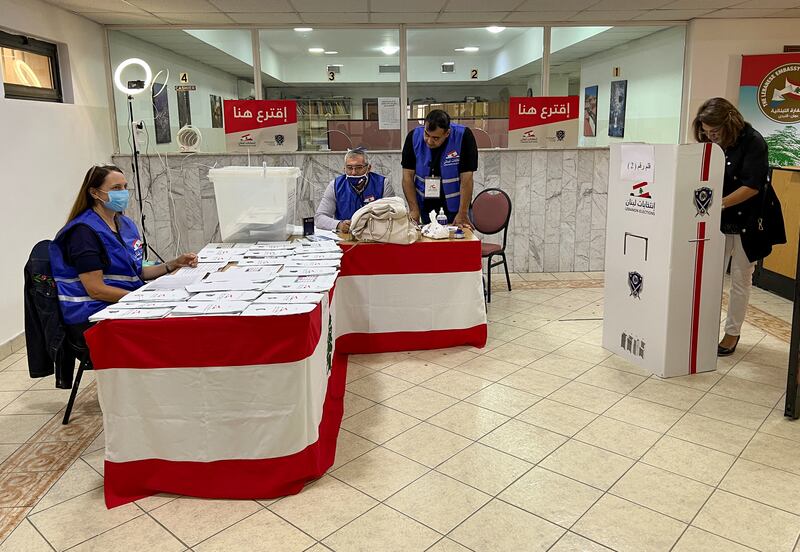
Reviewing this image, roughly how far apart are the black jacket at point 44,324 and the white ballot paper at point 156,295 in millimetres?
521

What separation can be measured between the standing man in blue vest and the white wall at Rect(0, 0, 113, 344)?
278 centimetres

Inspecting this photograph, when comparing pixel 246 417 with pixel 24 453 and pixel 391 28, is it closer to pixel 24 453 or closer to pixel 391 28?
pixel 24 453

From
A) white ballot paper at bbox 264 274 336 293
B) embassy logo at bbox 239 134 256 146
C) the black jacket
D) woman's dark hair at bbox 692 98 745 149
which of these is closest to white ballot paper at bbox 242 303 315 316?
white ballot paper at bbox 264 274 336 293

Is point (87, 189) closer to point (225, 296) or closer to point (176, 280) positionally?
point (176, 280)

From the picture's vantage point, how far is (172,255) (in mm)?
6297

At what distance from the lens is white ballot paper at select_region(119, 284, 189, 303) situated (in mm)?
2580

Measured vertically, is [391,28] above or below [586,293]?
above

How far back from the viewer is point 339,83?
6.46 metres

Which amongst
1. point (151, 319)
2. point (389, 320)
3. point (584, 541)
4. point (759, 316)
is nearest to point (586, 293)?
point (759, 316)

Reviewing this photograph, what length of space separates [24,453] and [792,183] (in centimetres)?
592

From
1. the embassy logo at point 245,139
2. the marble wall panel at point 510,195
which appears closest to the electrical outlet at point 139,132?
the marble wall panel at point 510,195

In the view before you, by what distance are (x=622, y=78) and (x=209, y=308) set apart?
19.7 ft

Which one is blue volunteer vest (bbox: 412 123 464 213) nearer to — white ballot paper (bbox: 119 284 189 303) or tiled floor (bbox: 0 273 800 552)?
tiled floor (bbox: 0 273 800 552)

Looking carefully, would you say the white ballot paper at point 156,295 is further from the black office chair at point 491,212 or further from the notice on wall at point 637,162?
the black office chair at point 491,212
